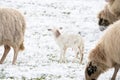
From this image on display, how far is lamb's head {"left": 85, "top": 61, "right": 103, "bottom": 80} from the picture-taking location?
9.19 meters

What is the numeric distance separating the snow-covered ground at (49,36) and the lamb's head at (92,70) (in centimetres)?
72

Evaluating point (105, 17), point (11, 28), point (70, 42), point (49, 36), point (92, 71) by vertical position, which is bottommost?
point (49, 36)

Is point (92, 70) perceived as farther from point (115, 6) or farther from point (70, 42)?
point (70, 42)

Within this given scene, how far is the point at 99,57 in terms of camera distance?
30.0 ft

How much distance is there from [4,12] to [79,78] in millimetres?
3610

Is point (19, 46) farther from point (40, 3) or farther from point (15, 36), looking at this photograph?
point (40, 3)

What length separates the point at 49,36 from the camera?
22141mm

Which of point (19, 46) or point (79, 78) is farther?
point (19, 46)

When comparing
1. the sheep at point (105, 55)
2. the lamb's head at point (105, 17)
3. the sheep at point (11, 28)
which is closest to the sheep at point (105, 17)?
the lamb's head at point (105, 17)

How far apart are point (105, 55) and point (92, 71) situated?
540mm

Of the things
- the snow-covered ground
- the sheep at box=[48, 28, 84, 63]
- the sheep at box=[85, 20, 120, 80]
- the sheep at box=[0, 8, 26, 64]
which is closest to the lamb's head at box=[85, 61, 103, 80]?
the sheep at box=[85, 20, 120, 80]

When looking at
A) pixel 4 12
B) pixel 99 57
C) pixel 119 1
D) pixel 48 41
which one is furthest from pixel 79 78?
pixel 48 41

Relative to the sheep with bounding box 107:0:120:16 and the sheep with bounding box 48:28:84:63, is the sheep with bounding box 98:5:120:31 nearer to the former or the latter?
the sheep with bounding box 48:28:84:63

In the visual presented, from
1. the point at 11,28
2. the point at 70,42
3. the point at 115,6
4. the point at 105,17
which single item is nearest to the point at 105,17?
the point at 105,17
